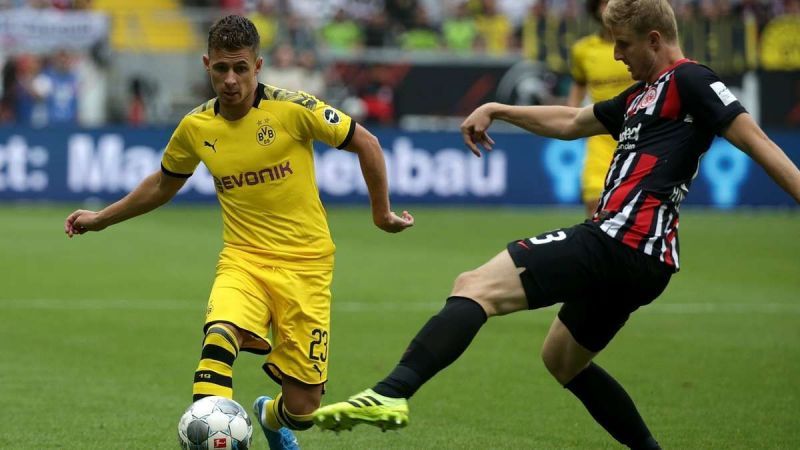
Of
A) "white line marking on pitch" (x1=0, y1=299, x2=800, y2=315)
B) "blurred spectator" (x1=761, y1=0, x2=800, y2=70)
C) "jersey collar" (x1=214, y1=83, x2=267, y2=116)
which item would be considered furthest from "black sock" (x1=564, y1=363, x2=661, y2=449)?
"blurred spectator" (x1=761, y1=0, x2=800, y2=70)

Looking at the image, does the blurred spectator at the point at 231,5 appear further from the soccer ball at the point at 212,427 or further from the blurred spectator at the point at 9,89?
the soccer ball at the point at 212,427

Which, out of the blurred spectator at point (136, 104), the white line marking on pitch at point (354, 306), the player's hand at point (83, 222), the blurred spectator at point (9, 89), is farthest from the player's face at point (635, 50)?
the blurred spectator at point (9, 89)

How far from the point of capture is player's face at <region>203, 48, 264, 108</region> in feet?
20.4

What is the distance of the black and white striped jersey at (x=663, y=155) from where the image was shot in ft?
18.1

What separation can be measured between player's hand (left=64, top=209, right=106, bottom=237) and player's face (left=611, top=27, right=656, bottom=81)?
2.79 meters

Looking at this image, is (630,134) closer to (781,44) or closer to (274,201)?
(274,201)

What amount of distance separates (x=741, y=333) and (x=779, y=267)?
5327mm

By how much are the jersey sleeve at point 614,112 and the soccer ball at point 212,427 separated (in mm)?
2106

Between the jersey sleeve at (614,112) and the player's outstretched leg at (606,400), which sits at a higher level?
the jersey sleeve at (614,112)

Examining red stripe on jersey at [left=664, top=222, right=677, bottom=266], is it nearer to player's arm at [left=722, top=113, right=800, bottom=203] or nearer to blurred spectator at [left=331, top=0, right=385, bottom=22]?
player's arm at [left=722, top=113, right=800, bottom=203]

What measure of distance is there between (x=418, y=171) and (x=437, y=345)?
18172 mm

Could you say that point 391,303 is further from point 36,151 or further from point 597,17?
point 36,151

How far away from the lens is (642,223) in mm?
5559

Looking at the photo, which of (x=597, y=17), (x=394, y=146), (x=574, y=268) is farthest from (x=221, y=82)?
(x=394, y=146)
